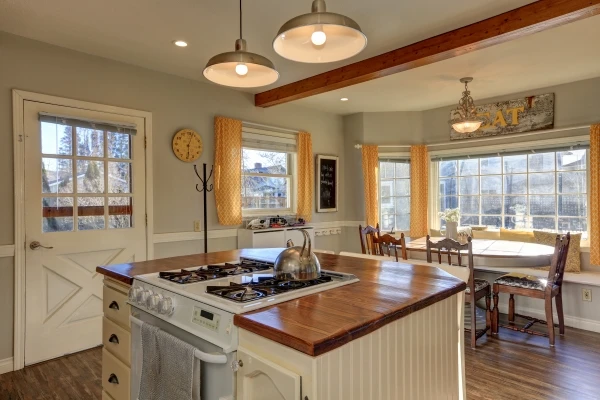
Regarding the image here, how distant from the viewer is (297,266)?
1.57m

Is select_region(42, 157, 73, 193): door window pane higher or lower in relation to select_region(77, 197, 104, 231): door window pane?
higher

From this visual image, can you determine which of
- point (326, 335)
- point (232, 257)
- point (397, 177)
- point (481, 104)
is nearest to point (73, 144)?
point (232, 257)

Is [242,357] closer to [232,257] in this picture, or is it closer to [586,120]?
[232,257]

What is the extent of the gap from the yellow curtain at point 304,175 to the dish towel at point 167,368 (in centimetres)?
338

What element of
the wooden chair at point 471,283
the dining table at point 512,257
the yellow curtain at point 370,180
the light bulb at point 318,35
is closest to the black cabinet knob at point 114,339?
the light bulb at point 318,35

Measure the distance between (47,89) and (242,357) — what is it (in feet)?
9.35

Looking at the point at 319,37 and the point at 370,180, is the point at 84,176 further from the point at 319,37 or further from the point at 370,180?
the point at 370,180

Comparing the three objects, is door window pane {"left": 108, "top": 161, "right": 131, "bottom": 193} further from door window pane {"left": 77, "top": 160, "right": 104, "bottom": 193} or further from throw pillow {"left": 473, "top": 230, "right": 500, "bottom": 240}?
throw pillow {"left": 473, "top": 230, "right": 500, "bottom": 240}

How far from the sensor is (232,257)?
2338 mm

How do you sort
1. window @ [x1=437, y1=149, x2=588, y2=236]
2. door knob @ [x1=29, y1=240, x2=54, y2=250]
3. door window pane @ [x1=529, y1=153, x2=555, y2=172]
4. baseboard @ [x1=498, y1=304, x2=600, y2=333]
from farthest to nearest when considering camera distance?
door window pane @ [x1=529, y1=153, x2=555, y2=172], window @ [x1=437, y1=149, x2=588, y2=236], baseboard @ [x1=498, y1=304, x2=600, y2=333], door knob @ [x1=29, y1=240, x2=54, y2=250]

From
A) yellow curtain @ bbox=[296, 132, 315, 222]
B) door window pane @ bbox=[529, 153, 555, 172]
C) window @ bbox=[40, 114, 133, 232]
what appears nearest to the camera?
window @ bbox=[40, 114, 133, 232]

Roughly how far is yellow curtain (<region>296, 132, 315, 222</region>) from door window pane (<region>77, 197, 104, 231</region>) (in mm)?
2366

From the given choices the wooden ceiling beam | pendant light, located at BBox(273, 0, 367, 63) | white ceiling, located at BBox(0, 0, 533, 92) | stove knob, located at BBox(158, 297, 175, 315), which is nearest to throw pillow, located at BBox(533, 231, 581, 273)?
the wooden ceiling beam

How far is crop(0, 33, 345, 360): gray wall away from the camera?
2.73 metres
